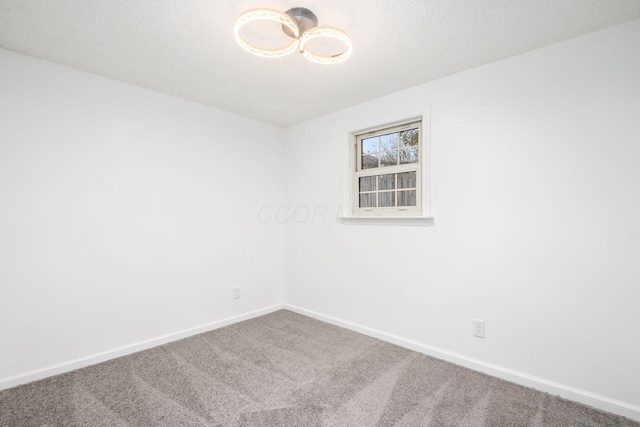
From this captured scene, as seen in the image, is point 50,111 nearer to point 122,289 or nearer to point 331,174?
point 122,289

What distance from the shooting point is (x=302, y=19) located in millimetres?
1710

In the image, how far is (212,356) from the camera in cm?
254

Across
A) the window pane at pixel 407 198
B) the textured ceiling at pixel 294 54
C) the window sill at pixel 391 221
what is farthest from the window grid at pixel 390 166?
the textured ceiling at pixel 294 54

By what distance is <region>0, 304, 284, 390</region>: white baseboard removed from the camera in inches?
83.0

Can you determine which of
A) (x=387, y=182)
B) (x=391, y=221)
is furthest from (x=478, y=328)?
(x=387, y=182)

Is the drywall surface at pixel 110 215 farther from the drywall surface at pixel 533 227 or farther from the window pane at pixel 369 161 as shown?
the drywall surface at pixel 533 227

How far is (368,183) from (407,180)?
0.44 metres

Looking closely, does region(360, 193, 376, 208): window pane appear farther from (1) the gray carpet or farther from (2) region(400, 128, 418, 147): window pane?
(1) the gray carpet

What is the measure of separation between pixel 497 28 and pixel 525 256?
149cm

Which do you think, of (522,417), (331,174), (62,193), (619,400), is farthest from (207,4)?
(619,400)

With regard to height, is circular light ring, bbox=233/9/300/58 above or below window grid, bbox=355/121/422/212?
above

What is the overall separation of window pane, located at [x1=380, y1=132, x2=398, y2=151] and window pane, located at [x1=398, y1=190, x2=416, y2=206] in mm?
466

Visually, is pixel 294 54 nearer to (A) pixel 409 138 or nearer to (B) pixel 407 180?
(A) pixel 409 138

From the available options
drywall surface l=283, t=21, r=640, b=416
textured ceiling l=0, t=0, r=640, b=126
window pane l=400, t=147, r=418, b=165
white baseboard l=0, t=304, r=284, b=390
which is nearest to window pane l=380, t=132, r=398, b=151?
window pane l=400, t=147, r=418, b=165
